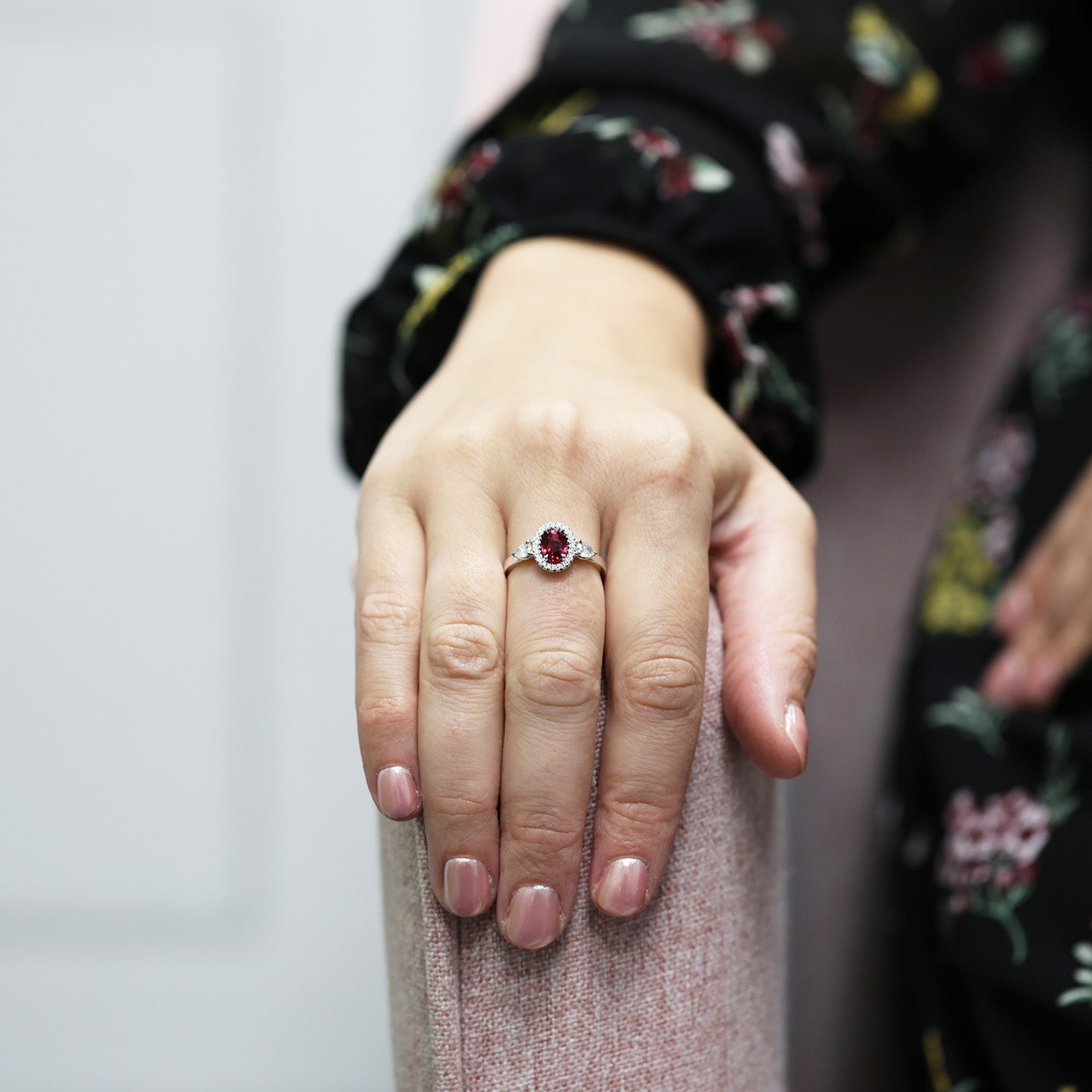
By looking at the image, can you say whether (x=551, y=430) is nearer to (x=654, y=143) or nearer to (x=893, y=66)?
(x=654, y=143)

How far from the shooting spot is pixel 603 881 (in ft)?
1.20

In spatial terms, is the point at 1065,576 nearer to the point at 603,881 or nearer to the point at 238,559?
the point at 603,881

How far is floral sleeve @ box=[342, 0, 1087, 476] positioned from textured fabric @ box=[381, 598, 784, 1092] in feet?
0.67

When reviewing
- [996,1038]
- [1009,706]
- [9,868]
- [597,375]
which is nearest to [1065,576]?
[1009,706]

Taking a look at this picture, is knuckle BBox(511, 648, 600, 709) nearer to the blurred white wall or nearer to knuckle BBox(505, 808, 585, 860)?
knuckle BBox(505, 808, 585, 860)

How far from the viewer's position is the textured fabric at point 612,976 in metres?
0.36

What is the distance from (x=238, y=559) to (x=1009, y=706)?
817mm

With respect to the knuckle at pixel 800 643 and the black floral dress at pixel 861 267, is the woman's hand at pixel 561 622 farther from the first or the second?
the black floral dress at pixel 861 267

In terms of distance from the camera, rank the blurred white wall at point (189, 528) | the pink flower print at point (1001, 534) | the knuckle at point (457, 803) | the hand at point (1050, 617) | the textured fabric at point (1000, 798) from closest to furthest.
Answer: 1. the knuckle at point (457, 803)
2. the textured fabric at point (1000, 798)
3. the hand at point (1050, 617)
4. the pink flower print at point (1001, 534)
5. the blurred white wall at point (189, 528)

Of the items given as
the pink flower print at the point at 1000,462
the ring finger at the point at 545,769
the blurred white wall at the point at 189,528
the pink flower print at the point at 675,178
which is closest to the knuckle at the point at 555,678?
the ring finger at the point at 545,769

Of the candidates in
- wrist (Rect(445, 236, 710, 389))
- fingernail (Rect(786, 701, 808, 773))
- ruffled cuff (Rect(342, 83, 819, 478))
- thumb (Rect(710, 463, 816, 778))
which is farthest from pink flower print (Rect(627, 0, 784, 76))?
fingernail (Rect(786, 701, 808, 773))

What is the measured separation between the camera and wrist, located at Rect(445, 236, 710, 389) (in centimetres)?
45

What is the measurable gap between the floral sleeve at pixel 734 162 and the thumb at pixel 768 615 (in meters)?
0.11

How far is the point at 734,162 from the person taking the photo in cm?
57
